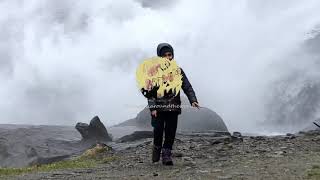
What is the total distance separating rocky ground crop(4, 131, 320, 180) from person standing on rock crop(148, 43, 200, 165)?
47 cm

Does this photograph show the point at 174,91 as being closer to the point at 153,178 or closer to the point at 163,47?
the point at 163,47

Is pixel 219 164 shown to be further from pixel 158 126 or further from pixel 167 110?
pixel 167 110

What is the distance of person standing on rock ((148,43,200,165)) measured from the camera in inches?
489

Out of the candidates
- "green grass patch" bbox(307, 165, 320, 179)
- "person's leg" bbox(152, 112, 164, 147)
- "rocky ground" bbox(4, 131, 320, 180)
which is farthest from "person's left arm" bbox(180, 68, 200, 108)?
"green grass patch" bbox(307, 165, 320, 179)

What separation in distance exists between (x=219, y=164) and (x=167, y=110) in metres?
1.56

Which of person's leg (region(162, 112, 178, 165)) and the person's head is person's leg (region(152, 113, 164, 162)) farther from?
the person's head

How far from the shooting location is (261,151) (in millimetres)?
15188

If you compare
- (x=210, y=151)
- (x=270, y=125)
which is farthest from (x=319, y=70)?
(x=210, y=151)

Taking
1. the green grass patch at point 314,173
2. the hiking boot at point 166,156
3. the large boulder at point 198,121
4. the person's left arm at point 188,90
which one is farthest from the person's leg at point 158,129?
the large boulder at point 198,121

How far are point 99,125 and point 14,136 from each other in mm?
4921

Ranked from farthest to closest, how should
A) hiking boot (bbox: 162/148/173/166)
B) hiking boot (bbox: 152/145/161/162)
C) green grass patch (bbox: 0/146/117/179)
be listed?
green grass patch (bbox: 0/146/117/179) → hiking boot (bbox: 152/145/161/162) → hiking boot (bbox: 162/148/173/166)

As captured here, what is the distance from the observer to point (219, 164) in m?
12.9

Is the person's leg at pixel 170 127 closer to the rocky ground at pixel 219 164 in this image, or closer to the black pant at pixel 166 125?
the black pant at pixel 166 125

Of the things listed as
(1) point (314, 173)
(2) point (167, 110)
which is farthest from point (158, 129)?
(1) point (314, 173)
